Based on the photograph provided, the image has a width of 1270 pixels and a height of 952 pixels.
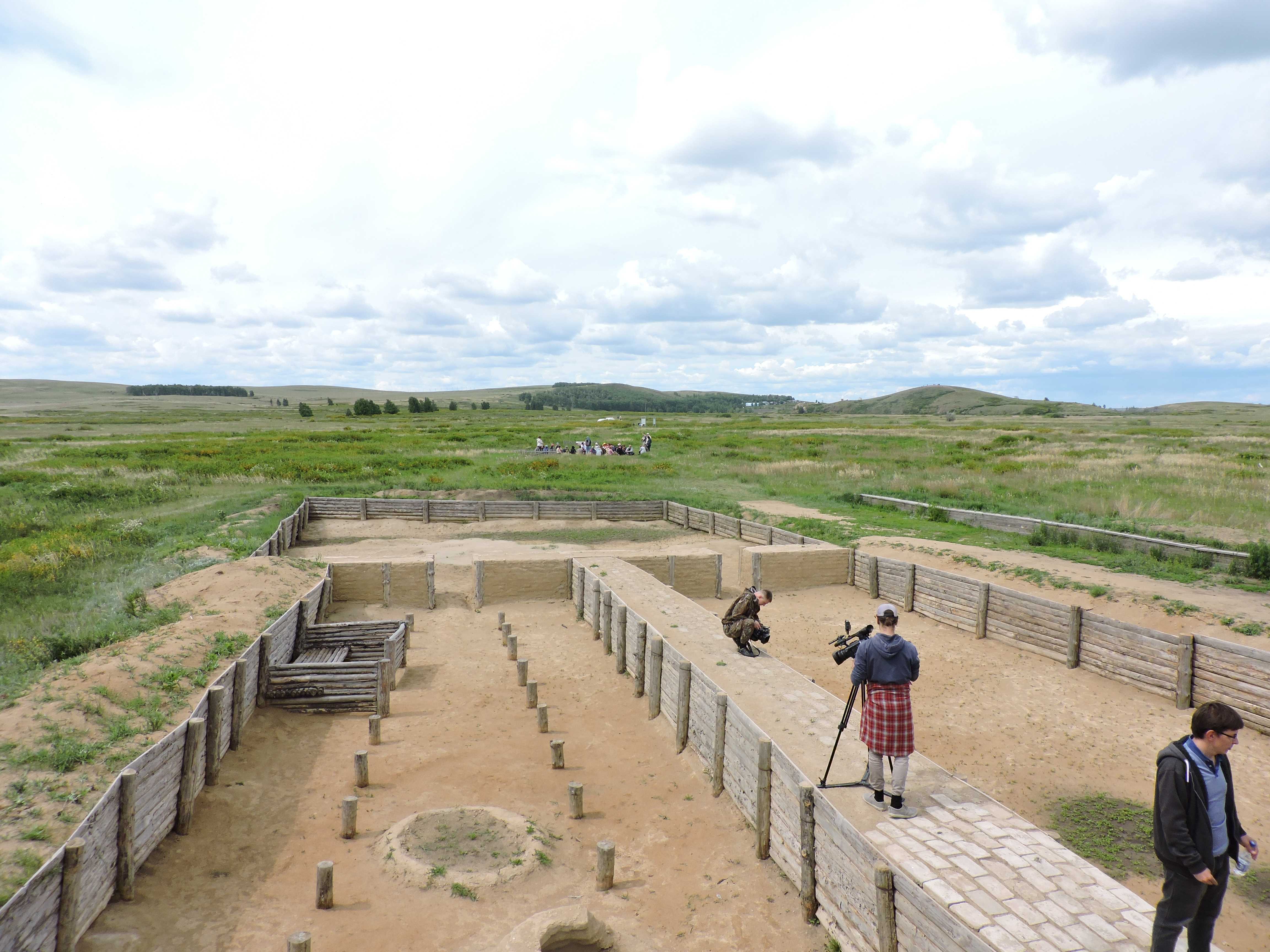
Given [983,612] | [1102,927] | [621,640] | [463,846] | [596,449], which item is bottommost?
[463,846]

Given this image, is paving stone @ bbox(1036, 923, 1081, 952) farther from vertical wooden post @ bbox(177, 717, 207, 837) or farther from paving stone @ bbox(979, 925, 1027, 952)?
vertical wooden post @ bbox(177, 717, 207, 837)

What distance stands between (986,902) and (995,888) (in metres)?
0.23

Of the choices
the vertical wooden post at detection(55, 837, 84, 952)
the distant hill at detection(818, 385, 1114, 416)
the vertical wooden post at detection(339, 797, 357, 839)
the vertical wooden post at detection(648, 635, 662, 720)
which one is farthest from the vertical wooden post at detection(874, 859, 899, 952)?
the distant hill at detection(818, 385, 1114, 416)

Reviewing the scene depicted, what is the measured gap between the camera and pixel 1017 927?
515 centimetres

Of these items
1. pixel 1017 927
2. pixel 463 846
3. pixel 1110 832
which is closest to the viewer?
pixel 1017 927

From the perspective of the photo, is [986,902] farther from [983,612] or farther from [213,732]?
[983,612]

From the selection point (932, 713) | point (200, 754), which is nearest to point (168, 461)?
point (200, 754)

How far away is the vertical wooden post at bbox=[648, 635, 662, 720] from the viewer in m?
11.1

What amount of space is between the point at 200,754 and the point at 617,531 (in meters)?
18.7

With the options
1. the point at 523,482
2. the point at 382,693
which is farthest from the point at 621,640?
the point at 523,482

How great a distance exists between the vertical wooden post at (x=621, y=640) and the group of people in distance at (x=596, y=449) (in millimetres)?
33185

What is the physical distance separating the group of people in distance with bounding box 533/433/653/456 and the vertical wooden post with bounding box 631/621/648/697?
113 ft

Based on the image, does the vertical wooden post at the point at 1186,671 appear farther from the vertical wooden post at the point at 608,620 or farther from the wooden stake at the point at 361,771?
the wooden stake at the point at 361,771

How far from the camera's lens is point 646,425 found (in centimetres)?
8062
